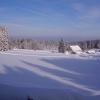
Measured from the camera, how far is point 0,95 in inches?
358

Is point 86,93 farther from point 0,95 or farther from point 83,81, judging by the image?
point 0,95

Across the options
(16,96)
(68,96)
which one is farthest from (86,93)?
(16,96)

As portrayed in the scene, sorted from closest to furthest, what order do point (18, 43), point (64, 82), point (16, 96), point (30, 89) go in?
point (16, 96), point (30, 89), point (64, 82), point (18, 43)

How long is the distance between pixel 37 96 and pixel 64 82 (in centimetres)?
391

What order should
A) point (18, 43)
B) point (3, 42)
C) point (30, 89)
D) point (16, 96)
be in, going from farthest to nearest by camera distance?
point (18, 43), point (3, 42), point (30, 89), point (16, 96)

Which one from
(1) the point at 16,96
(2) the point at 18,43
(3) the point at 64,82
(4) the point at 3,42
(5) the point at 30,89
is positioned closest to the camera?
(1) the point at 16,96

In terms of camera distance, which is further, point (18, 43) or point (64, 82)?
point (18, 43)

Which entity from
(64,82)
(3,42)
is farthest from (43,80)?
(3,42)

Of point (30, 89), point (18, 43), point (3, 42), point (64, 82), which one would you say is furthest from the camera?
point (18, 43)

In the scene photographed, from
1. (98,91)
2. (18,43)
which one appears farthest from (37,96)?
(18,43)

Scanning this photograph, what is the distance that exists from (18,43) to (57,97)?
8234 centimetres

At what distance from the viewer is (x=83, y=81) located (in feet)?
44.2

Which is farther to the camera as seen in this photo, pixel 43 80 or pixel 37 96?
pixel 43 80

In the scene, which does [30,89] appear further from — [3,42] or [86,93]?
[3,42]
